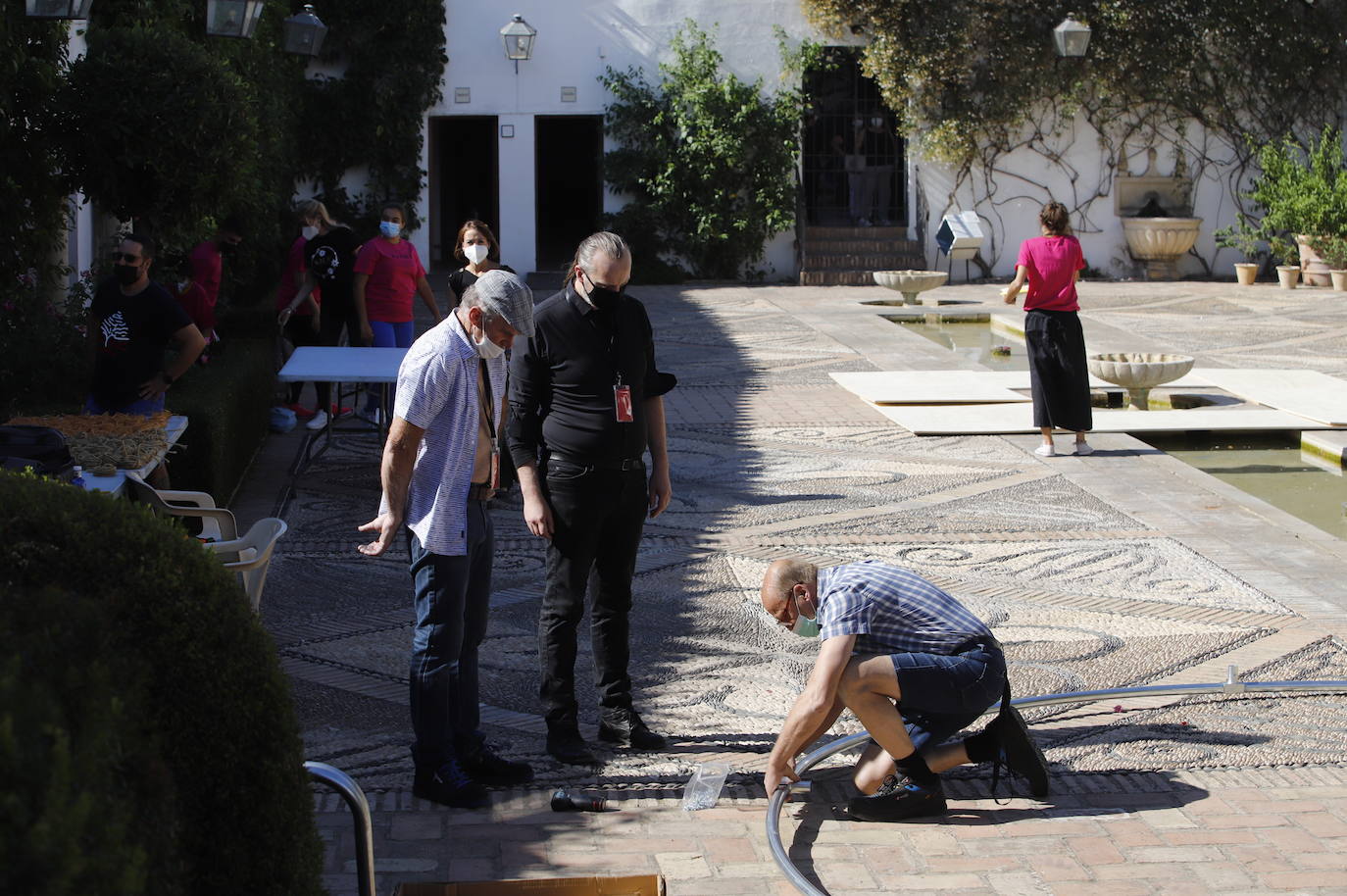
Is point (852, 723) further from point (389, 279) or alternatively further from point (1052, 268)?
point (389, 279)

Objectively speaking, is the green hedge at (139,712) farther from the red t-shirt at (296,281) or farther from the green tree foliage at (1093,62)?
the green tree foliage at (1093,62)

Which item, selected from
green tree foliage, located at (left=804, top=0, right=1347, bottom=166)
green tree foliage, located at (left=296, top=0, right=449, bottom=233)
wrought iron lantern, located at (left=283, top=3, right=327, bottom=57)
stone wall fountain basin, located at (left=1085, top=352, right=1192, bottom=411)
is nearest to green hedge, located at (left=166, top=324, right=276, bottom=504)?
stone wall fountain basin, located at (left=1085, top=352, right=1192, bottom=411)

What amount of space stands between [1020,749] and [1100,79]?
2120cm

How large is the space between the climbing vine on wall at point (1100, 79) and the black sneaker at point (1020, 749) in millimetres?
20393

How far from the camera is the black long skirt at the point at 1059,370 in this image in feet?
32.3

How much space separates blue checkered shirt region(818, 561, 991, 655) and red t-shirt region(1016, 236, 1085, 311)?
5.42 meters

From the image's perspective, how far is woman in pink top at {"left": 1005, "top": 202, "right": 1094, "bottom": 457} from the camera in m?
9.65

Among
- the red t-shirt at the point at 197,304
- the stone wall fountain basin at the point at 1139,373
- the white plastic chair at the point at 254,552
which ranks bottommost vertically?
the white plastic chair at the point at 254,552

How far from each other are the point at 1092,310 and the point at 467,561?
1615 centimetres

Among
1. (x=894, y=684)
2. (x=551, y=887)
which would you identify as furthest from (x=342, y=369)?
(x=551, y=887)

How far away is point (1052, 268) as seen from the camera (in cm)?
966

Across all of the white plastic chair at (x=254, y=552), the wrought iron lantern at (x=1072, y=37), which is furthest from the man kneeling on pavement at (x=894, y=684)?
the wrought iron lantern at (x=1072, y=37)

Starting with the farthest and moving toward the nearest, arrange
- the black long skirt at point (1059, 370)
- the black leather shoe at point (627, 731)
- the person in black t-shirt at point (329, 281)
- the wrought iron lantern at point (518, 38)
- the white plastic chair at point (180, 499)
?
the wrought iron lantern at point (518, 38) → the person in black t-shirt at point (329, 281) → the black long skirt at point (1059, 370) → the white plastic chair at point (180, 499) → the black leather shoe at point (627, 731)

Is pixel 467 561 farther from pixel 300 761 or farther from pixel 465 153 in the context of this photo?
pixel 465 153
